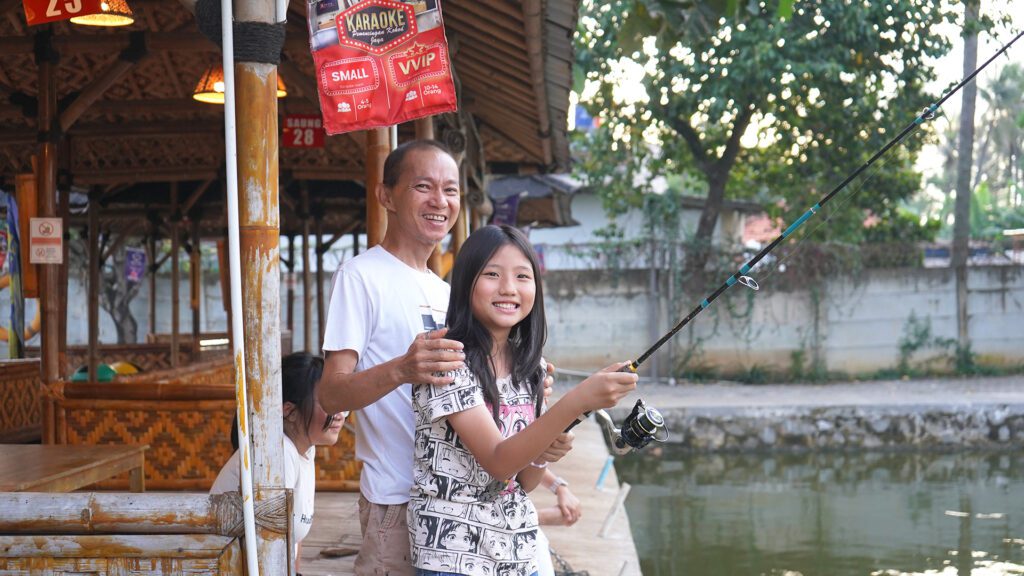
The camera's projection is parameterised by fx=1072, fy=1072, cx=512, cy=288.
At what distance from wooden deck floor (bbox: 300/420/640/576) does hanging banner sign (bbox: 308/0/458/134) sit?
1.86 meters

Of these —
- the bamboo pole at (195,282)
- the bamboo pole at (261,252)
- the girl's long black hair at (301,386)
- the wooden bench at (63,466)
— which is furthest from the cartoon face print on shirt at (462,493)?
the bamboo pole at (195,282)

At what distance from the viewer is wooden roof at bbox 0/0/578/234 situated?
5.55m

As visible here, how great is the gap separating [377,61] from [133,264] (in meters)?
13.3

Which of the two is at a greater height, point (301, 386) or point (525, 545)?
point (301, 386)

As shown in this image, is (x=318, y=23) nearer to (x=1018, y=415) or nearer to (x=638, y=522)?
(x=638, y=522)

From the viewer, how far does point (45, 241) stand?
18.5 ft

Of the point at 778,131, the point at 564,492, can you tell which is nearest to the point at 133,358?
the point at 778,131

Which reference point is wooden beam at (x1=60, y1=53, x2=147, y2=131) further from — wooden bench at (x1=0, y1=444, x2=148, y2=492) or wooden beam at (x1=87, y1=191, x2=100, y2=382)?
wooden beam at (x1=87, y1=191, x2=100, y2=382)

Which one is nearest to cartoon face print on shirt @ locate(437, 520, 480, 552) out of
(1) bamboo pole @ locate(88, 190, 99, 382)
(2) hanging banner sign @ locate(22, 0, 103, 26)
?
(2) hanging banner sign @ locate(22, 0, 103, 26)

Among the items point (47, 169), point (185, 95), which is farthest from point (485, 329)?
point (185, 95)

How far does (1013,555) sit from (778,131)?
7750 millimetres

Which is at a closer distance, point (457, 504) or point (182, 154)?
point (457, 504)

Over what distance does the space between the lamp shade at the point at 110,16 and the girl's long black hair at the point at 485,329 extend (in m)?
3.07

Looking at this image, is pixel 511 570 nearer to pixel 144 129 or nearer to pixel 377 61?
pixel 377 61
